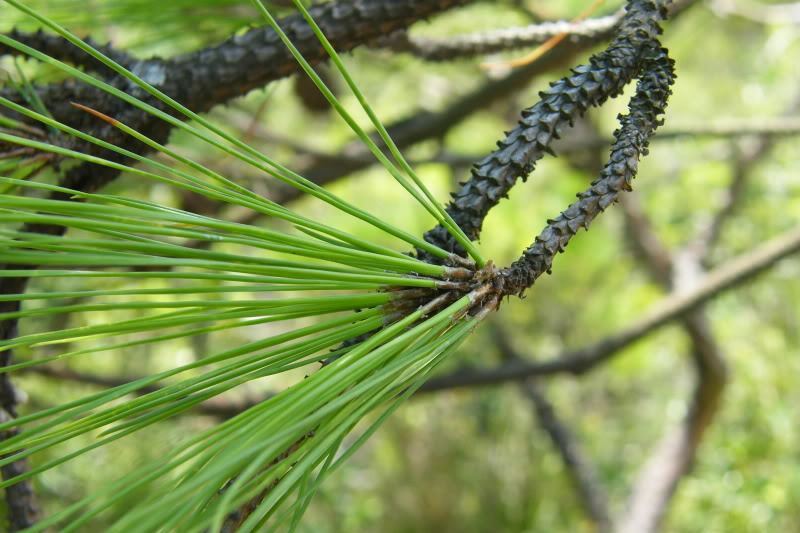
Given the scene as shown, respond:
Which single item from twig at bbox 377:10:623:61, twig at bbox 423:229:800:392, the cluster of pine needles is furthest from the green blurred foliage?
the cluster of pine needles

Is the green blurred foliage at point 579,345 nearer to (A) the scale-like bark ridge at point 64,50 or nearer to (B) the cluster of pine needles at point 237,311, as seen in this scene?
(A) the scale-like bark ridge at point 64,50

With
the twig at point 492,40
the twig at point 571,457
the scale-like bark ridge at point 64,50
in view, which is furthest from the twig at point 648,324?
the scale-like bark ridge at point 64,50

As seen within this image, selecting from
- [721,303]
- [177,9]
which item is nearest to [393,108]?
[721,303]

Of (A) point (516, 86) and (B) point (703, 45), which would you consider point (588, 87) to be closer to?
(A) point (516, 86)

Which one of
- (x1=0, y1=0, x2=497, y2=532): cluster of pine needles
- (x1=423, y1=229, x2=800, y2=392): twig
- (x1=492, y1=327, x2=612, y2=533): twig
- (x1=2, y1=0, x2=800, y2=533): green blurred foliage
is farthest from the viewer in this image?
(x1=2, y1=0, x2=800, y2=533): green blurred foliage

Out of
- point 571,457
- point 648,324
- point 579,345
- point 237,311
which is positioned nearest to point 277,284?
point 237,311

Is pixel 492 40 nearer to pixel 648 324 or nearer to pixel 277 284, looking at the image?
pixel 277 284

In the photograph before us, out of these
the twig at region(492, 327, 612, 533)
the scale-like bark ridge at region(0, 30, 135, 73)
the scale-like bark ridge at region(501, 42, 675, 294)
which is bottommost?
the twig at region(492, 327, 612, 533)

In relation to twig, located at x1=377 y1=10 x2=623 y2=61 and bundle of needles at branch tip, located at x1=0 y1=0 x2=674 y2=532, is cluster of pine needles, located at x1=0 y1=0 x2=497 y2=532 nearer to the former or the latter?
bundle of needles at branch tip, located at x1=0 y1=0 x2=674 y2=532
